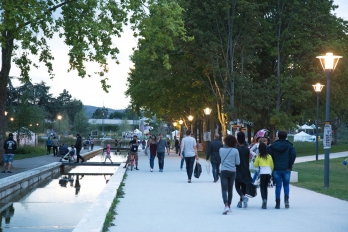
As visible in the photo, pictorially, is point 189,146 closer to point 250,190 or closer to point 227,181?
point 250,190

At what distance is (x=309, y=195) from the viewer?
1694cm

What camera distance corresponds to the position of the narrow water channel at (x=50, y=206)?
13391mm

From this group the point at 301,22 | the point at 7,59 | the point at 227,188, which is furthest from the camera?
the point at 301,22

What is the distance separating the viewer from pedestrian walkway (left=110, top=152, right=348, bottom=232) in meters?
10.9

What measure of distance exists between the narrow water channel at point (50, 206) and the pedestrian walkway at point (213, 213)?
4.19 feet

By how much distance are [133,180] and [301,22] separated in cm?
2656

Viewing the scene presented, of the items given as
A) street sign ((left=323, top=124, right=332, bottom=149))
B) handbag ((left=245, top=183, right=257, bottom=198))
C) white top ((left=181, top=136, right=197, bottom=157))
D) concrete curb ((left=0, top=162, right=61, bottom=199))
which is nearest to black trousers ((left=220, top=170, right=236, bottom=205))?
handbag ((left=245, top=183, right=257, bottom=198))

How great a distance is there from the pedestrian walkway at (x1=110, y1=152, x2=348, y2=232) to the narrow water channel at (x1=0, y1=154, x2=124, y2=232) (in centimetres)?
128

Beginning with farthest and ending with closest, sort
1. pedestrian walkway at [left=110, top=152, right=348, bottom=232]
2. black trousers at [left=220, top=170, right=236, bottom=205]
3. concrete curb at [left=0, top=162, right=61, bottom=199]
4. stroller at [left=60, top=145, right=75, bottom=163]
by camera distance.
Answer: stroller at [left=60, top=145, right=75, bottom=163]
concrete curb at [left=0, top=162, right=61, bottom=199]
black trousers at [left=220, top=170, right=236, bottom=205]
pedestrian walkway at [left=110, top=152, right=348, bottom=232]

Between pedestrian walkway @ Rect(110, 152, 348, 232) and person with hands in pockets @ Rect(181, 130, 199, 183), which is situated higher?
person with hands in pockets @ Rect(181, 130, 199, 183)

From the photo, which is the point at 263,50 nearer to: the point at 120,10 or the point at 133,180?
the point at 120,10

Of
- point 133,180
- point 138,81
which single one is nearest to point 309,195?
point 133,180

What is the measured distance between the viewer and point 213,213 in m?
12.9

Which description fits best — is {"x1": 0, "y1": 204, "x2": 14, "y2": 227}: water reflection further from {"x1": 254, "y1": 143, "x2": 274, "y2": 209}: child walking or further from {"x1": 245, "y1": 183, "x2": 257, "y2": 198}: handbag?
{"x1": 254, "y1": 143, "x2": 274, "y2": 209}: child walking
